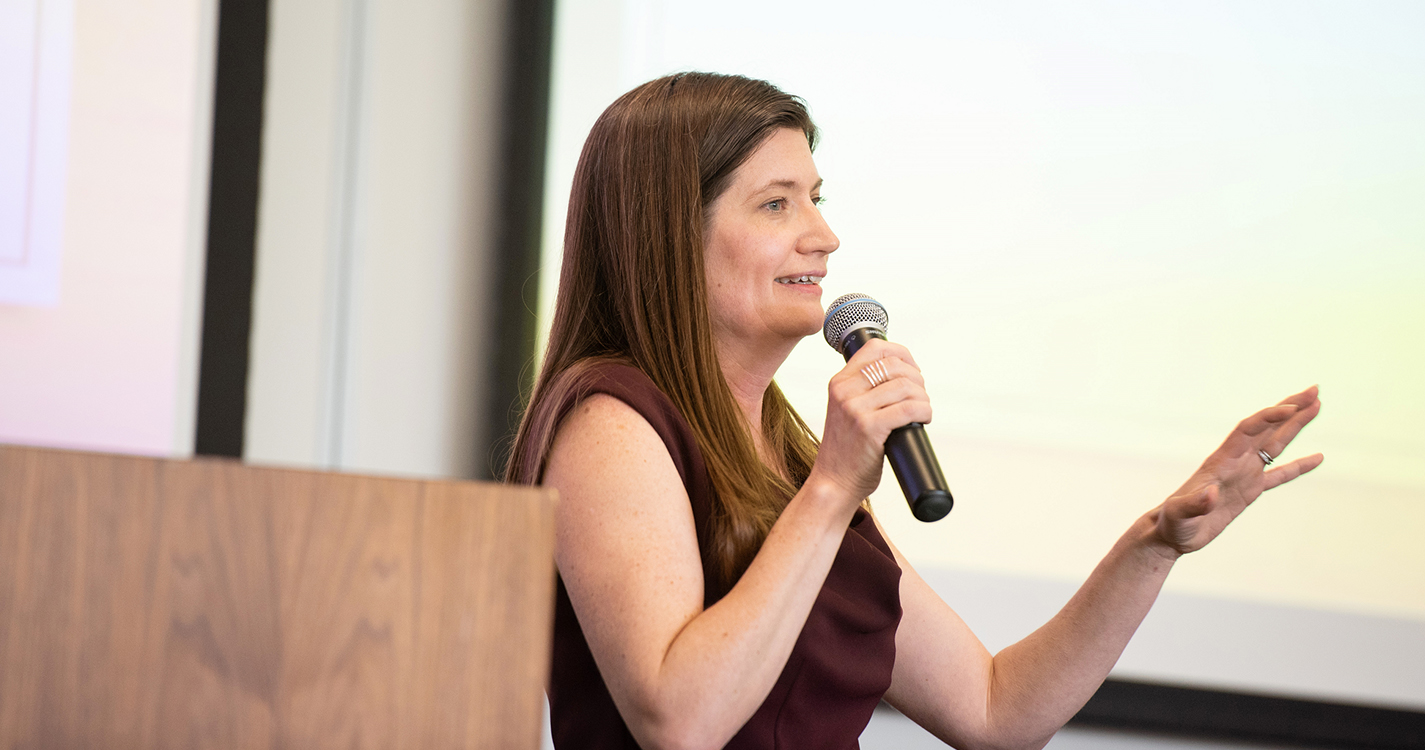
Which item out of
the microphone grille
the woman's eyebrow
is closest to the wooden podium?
the microphone grille

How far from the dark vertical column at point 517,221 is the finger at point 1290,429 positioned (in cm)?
218

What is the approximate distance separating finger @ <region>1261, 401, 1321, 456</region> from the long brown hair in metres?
0.57

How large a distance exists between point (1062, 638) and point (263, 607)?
1082mm

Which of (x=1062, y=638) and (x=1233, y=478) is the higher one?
(x=1233, y=478)

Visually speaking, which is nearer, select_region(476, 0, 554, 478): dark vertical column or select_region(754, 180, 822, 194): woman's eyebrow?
select_region(754, 180, 822, 194): woman's eyebrow

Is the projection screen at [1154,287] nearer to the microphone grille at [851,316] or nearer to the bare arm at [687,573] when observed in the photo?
the microphone grille at [851,316]

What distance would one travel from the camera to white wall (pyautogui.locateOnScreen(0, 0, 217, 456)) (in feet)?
7.07

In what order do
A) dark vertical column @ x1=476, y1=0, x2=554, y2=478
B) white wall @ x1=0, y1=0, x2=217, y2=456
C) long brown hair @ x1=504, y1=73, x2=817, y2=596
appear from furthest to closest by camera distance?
dark vertical column @ x1=476, y1=0, x2=554, y2=478 < white wall @ x1=0, y1=0, x2=217, y2=456 < long brown hair @ x1=504, y1=73, x2=817, y2=596

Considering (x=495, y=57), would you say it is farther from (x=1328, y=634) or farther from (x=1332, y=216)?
(x=1328, y=634)

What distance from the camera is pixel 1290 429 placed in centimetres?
123

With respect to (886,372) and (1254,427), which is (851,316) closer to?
(886,372)

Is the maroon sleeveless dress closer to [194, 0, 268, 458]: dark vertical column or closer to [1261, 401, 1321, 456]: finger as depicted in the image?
[1261, 401, 1321, 456]: finger

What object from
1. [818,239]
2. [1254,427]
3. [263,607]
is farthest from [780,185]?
[263,607]

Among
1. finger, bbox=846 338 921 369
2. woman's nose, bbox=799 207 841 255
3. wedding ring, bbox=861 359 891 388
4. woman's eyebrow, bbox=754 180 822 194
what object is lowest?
wedding ring, bbox=861 359 891 388
